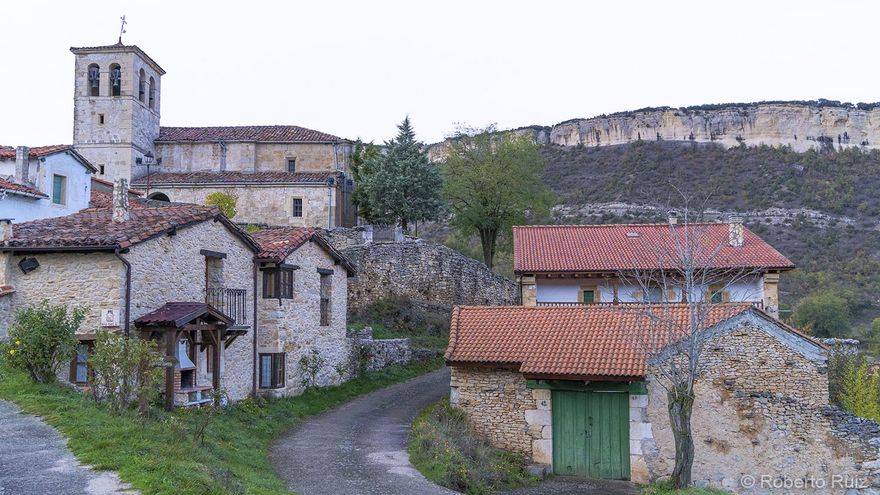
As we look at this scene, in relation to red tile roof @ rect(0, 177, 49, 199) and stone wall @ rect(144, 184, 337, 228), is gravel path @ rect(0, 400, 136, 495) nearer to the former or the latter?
red tile roof @ rect(0, 177, 49, 199)

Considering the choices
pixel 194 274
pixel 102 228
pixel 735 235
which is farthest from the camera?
pixel 735 235

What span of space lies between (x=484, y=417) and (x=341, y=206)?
87.9ft

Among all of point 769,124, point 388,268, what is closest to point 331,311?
point 388,268

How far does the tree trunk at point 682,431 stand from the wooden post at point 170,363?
34.7 ft

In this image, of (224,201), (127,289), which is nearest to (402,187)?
(224,201)

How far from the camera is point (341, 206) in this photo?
41531 mm

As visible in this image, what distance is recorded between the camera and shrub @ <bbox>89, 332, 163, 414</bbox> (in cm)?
1242

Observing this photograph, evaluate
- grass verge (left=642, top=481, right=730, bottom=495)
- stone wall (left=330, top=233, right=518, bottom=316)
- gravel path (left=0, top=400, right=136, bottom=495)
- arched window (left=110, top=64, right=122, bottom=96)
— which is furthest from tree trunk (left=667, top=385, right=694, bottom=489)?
arched window (left=110, top=64, right=122, bottom=96)

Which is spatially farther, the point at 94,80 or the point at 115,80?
the point at 94,80

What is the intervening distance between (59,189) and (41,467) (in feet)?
54.1

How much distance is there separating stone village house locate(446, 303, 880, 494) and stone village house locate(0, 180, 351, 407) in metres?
6.17

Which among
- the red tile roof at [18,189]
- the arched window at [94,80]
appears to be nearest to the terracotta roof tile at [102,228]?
the red tile roof at [18,189]

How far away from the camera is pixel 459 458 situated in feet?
45.4

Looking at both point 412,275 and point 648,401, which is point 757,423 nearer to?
point 648,401
